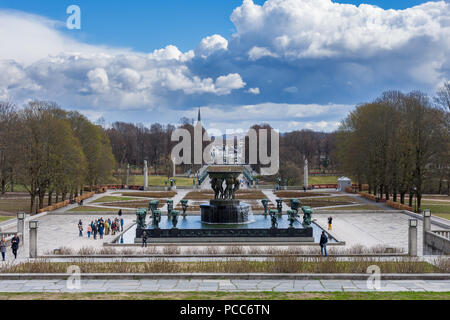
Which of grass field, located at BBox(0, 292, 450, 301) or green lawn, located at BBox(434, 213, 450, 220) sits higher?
grass field, located at BBox(0, 292, 450, 301)

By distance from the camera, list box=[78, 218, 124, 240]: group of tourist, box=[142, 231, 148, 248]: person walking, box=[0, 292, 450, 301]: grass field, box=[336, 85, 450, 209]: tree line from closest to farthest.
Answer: box=[0, 292, 450, 301]: grass field
box=[142, 231, 148, 248]: person walking
box=[78, 218, 124, 240]: group of tourist
box=[336, 85, 450, 209]: tree line

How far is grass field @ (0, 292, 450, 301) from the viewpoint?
545 inches

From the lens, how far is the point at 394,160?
5009 cm

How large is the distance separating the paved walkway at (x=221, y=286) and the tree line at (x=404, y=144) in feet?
108

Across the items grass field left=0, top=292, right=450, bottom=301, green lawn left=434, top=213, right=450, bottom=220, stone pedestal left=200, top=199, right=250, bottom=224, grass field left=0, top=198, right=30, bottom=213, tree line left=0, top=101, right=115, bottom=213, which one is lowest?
grass field left=0, top=198, right=30, bottom=213

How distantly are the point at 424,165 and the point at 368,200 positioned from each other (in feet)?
31.9

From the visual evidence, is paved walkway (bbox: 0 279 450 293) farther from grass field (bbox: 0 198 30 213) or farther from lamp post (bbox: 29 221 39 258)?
grass field (bbox: 0 198 30 213)

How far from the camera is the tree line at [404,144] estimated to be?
47031 millimetres

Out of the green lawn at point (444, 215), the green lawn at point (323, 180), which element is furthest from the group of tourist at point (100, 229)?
the green lawn at point (323, 180)

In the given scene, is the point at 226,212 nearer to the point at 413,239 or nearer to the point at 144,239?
the point at 144,239

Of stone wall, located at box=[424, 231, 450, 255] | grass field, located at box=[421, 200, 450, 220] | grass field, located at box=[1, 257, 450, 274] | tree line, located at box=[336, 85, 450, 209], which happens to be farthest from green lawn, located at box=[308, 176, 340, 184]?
grass field, located at box=[1, 257, 450, 274]

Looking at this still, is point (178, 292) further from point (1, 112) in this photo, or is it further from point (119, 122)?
point (119, 122)

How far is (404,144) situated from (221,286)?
39.1 metres

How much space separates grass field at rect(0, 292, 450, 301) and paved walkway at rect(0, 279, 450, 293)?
0.53 m
